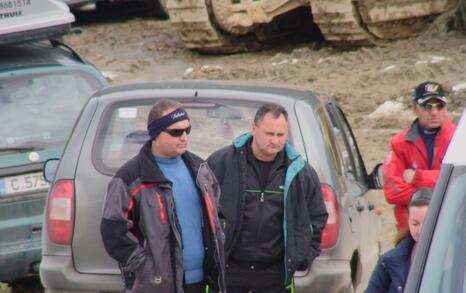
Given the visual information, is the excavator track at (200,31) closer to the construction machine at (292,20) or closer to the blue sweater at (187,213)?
the construction machine at (292,20)

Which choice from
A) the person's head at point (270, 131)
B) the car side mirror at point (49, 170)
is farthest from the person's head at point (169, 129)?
the car side mirror at point (49, 170)

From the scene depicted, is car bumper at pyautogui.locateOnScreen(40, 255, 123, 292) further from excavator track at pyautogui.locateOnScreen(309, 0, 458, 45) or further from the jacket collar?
excavator track at pyautogui.locateOnScreen(309, 0, 458, 45)

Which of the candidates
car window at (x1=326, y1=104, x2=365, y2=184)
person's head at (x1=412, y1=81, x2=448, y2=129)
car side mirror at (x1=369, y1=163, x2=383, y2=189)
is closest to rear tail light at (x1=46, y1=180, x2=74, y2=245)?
car window at (x1=326, y1=104, x2=365, y2=184)

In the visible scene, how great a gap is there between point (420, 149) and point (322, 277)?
3.04 feet

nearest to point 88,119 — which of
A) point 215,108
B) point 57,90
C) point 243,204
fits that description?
point 215,108

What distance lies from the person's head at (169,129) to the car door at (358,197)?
1.71 metres

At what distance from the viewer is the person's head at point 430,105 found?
279 inches

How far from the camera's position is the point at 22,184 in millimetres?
8547

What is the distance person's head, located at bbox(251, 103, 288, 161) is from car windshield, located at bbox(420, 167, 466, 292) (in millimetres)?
2175

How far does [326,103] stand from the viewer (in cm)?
807

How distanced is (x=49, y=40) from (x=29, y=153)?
174cm

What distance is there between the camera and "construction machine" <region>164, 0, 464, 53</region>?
18.5m

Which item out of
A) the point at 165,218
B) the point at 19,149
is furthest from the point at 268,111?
the point at 19,149

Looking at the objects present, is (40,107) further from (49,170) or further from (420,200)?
(420,200)
